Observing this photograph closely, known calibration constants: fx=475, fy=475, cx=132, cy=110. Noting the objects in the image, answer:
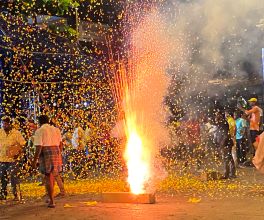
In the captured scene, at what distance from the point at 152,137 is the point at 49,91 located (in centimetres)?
665

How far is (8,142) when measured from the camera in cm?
956

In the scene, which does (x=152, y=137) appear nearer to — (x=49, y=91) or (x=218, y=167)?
(x=218, y=167)

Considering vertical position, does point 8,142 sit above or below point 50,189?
above

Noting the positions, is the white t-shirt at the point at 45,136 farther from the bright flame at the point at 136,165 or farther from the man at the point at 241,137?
the man at the point at 241,137

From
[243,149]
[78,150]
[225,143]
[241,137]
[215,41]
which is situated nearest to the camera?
[225,143]

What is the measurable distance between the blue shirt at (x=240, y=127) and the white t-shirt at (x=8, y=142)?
22.9 feet

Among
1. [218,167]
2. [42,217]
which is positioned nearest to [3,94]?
[218,167]

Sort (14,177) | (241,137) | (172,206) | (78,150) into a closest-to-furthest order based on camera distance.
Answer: (172,206), (14,177), (78,150), (241,137)

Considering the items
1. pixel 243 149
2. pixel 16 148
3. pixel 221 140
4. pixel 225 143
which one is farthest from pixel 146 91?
pixel 243 149

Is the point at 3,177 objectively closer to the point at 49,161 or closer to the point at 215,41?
the point at 49,161

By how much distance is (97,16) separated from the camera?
19.7m

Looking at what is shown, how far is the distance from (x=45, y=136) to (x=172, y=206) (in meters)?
2.54

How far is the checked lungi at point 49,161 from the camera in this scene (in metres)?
8.23

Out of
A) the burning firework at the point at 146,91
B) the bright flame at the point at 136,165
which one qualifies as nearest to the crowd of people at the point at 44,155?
the bright flame at the point at 136,165
